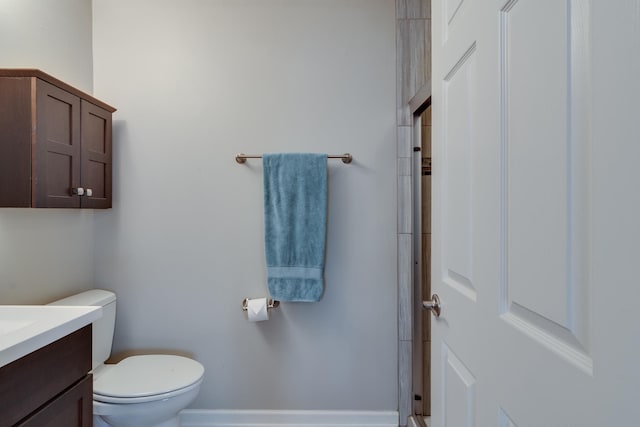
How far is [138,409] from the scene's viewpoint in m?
1.44

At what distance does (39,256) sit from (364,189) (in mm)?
1583

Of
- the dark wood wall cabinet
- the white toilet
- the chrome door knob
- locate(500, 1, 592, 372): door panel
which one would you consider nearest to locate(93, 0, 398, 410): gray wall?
the white toilet

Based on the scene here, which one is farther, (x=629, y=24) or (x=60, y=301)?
(x=60, y=301)

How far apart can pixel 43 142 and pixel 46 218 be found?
1.39 feet

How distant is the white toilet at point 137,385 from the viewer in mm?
1427

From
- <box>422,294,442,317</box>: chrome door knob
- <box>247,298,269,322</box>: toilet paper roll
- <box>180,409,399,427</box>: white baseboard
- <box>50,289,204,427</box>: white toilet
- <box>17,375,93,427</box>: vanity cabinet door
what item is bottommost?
<box>180,409,399,427</box>: white baseboard

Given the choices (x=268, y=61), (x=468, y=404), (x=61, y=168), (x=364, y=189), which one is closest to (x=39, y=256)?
(x=61, y=168)

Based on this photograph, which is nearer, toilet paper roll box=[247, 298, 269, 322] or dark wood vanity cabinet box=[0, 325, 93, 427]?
dark wood vanity cabinet box=[0, 325, 93, 427]

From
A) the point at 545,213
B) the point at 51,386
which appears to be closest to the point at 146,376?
the point at 51,386

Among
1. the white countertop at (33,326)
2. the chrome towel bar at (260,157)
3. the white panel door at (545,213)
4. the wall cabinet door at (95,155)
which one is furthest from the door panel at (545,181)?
the wall cabinet door at (95,155)

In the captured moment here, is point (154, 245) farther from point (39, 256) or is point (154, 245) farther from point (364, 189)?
point (364, 189)

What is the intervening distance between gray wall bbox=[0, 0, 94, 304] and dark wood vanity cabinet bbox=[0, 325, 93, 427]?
0.61 metres

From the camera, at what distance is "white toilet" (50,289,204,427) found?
1427 mm

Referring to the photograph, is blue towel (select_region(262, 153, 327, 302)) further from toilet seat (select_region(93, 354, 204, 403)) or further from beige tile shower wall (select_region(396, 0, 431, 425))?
toilet seat (select_region(93, 354, 204, 403))
